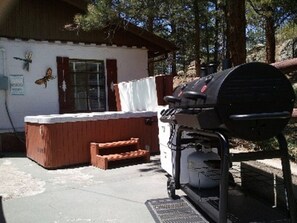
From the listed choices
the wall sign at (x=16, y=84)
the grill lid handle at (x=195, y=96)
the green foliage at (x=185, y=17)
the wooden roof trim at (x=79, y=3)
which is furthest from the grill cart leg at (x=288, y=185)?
the wooden roof trim at (x=79, y=3)

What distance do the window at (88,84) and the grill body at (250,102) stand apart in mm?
7434

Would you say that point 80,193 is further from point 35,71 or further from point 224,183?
point 35,71

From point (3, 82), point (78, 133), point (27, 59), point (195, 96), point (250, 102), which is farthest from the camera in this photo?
point (27, 59)

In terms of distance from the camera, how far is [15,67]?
8.97 meters

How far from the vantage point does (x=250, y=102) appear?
274 centimetres

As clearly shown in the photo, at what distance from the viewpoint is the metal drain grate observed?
3.44m

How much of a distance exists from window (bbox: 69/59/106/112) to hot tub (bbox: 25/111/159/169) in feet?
8.15

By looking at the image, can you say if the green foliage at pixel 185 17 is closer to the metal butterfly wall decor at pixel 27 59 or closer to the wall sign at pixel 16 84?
the metal butterfly wall decor at pixel 27 59

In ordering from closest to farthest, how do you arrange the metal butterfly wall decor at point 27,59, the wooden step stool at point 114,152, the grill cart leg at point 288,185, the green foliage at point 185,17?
the grill cart leg at point 288,185 < the wooden step stool at point 114,152 < the green foliage at point 185,17 < the metal butterfly wall decor at point 27,59

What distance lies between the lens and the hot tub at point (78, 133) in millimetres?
6500

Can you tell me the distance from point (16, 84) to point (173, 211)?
647 cm

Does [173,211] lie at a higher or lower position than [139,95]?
lower

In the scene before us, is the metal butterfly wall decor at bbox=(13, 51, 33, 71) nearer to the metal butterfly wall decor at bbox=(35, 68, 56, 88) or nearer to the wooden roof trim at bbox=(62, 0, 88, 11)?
the metal butterfly wall decor at bbox=(35, 68, 56, 88)

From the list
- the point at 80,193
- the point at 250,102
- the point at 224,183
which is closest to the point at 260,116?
the point at 250,102
